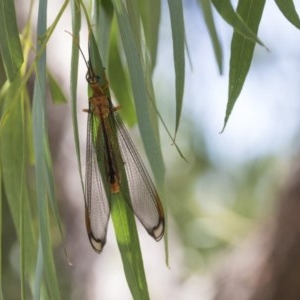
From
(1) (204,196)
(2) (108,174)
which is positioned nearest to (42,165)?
(2) (108,174)

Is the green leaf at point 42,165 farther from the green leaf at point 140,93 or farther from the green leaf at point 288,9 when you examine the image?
the green leaf at point 288,9

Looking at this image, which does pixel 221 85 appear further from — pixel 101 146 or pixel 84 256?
pixel 101 146

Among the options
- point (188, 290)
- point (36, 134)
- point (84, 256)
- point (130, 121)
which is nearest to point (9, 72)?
point (36, 134)

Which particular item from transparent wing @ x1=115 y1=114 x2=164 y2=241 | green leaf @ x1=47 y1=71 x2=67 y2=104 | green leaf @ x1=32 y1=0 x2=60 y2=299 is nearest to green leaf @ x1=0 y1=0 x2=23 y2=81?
green leaf @ x1=32 y1=0 x2=60 y2=299

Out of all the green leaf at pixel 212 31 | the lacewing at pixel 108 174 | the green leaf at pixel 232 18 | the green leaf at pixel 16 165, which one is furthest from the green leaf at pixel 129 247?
the green leaf at pixel 212 31

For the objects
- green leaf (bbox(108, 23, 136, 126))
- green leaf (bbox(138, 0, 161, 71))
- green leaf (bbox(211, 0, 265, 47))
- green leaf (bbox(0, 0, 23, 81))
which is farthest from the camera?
green leaf (bbox(108, 23, 136, 126))

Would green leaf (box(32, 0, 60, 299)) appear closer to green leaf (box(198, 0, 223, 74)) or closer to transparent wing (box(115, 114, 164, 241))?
transparent wing (box(115, 114, 164, 241))
